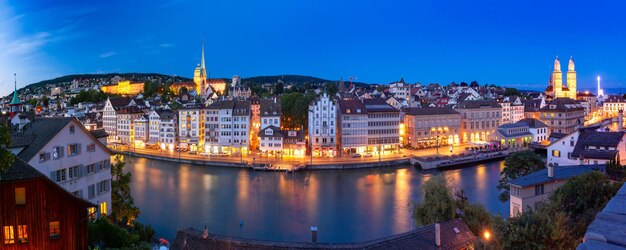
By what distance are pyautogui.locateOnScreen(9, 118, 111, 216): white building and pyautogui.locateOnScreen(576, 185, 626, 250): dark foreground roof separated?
39.1 feet

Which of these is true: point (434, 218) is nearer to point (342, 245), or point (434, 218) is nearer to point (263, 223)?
point (342, 245)

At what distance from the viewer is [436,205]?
584 inches

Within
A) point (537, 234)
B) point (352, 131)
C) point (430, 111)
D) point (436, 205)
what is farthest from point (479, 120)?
point (537, 234)

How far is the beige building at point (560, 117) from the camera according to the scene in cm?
5144

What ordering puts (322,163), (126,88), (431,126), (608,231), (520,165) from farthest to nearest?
(126,88), (431,126), (322,163), (520,165), (608,231)

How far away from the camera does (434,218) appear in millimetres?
14734

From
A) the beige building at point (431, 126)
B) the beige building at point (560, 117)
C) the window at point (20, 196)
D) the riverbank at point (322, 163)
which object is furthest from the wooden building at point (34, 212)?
the beige building at point (560, 117)

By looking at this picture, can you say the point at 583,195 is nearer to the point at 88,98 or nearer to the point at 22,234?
the point at 22,234

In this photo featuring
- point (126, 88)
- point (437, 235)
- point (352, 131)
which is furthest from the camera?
point (126, 88)

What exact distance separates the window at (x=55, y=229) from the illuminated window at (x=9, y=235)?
0.53 meters

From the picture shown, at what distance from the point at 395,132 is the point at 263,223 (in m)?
24.4

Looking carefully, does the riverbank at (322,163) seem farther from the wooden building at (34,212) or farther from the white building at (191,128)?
the wooden building at (34,212)

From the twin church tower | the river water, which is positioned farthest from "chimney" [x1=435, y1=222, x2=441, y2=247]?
the twin church tower

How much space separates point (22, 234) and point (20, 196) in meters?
0.59
